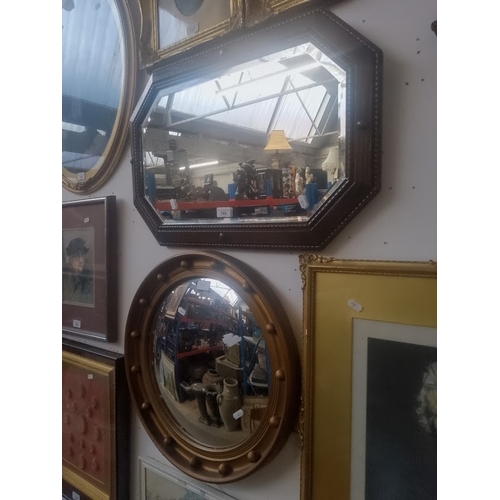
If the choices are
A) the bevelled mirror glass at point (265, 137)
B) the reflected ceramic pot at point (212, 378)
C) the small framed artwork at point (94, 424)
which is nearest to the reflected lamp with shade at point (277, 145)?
the bevelled mirror glass at point (265, 137)

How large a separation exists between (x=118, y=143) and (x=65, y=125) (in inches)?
8.0

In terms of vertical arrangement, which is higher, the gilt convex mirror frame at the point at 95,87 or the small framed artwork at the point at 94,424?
the gilt convex mirror frame at the point at 95,87

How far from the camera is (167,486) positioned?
889 mm

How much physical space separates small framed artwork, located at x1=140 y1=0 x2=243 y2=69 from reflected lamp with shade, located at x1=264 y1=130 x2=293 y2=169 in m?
0.22

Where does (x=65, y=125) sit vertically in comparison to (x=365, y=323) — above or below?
above

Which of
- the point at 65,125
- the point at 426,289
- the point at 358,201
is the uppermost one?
the point at 65,125

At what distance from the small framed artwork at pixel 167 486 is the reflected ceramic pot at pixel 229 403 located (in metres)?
0.15

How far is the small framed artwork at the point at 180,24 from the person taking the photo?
0.77 m

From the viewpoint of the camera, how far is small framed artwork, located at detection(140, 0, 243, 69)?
0.77 metres

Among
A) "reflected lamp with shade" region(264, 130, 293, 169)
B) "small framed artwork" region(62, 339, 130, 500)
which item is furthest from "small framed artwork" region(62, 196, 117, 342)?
"reflected lamp with shade" region(264, 130, 293, 169)

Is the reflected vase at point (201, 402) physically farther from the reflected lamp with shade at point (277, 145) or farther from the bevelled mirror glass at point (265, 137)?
the reflected lamp with shade at point (277, 145)

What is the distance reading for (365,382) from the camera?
2.04 feet
